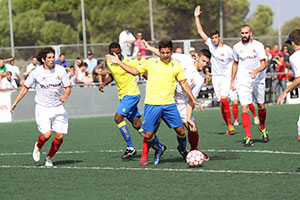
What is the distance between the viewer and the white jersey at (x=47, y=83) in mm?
10242

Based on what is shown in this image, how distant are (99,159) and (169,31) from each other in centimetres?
4081

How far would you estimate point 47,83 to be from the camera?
1023cm

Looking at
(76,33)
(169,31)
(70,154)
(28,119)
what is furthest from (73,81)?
(169,31)

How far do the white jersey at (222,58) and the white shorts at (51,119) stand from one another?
5.19 meters

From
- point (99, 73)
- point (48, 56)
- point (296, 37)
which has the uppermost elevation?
point (296, 37)

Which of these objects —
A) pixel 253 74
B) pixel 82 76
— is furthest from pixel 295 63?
pixel 82 76

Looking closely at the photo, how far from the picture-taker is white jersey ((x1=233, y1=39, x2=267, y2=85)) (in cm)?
1236

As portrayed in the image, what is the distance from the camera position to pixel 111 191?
791 cm

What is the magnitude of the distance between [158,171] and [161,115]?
912 millimetres

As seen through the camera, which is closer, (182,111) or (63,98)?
(63,98)

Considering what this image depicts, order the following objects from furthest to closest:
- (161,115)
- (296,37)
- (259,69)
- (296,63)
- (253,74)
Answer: (259,69) → (253,74) → (161,115) → (296,37) → (296,63)

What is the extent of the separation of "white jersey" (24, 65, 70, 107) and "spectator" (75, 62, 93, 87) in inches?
480

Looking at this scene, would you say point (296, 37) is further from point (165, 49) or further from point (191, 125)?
point (191, 125)

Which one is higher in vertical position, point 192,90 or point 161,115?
point 192,90
